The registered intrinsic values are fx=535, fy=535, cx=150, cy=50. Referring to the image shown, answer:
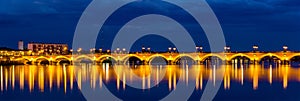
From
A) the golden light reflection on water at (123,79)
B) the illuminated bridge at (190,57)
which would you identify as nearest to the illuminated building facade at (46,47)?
the illuminated bridge at (190,57)

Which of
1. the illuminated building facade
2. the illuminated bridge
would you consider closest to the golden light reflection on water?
the illuminated bridge

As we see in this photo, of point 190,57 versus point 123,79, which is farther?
point 190,57

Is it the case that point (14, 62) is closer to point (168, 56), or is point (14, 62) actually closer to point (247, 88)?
point (168, 56)

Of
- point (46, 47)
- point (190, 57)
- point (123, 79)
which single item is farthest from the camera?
point (46, 47)

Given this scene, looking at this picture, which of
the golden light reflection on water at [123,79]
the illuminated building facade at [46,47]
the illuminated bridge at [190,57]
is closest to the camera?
the golden light reflection on water at [123,79]

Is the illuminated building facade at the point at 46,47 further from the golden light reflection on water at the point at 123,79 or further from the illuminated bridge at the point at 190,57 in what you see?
the golden light reflection on water at the point at 123,79

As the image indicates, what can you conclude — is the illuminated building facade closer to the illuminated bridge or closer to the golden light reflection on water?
the illuminated bridge

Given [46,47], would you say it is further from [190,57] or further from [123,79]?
[123,79]

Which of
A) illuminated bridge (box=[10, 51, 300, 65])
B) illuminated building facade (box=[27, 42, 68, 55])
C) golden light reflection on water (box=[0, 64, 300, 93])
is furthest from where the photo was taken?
illuminated building facade (box=[27, 42, 68, 55])

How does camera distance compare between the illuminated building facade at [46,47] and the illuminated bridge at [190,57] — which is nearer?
the illuminated bridge at [190,57]

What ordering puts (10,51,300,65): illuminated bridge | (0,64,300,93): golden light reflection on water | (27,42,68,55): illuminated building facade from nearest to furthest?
(0,64,300,93): golden light reflection on water → (10,51,300,65): illuminated bridge → (27,42,68,55): illuminated building facade

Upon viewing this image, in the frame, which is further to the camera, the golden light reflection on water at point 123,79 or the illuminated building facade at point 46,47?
the illuminated building facade at point 46,47

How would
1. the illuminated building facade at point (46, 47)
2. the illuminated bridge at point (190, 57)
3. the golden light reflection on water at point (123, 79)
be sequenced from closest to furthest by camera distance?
the golden light reflection on water at point (123, 79) → the illuminated bridge at point (190, 57) → the illuminated building facade at point (46, 47)

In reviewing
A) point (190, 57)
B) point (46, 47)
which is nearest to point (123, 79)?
point (190, 57)
